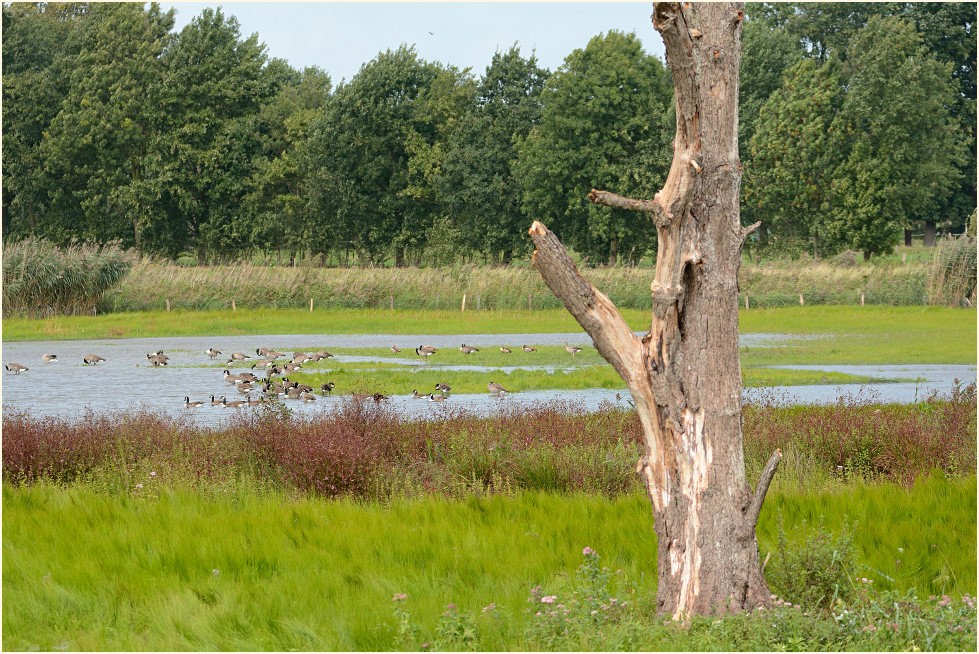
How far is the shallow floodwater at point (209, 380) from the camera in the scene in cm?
1738

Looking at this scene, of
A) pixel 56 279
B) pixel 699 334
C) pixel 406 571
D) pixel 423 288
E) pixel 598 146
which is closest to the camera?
pixel 699 334

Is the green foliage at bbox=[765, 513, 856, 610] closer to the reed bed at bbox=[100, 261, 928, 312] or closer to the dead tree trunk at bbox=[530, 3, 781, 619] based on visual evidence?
the dead tree trunk at bbox=[530, 3, 781, 619]

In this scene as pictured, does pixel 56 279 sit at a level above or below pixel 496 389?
above

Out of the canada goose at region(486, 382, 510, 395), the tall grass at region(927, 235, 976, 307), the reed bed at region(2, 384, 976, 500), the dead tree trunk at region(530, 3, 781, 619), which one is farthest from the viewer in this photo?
the tall grass at region(927, 235, 976, 307)

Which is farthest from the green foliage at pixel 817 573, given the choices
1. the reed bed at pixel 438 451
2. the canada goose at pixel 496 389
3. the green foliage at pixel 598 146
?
the green foliage at pixel 598 146

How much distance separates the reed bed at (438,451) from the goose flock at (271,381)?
4.85ft

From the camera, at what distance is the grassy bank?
5676mm

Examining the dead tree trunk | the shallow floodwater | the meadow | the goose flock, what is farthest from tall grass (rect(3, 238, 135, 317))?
the dead tree trunk

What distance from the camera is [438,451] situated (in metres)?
10.7

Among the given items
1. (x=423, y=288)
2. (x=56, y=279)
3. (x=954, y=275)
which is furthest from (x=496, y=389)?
(x=954, y=275)

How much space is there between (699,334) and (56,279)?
1417 inches

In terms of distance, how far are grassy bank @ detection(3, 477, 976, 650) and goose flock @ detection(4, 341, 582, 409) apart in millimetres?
4060

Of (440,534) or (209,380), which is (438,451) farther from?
(209,380)

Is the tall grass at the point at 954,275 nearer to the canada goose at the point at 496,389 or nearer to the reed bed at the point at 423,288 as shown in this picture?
the reed bed at the point at 423,288
